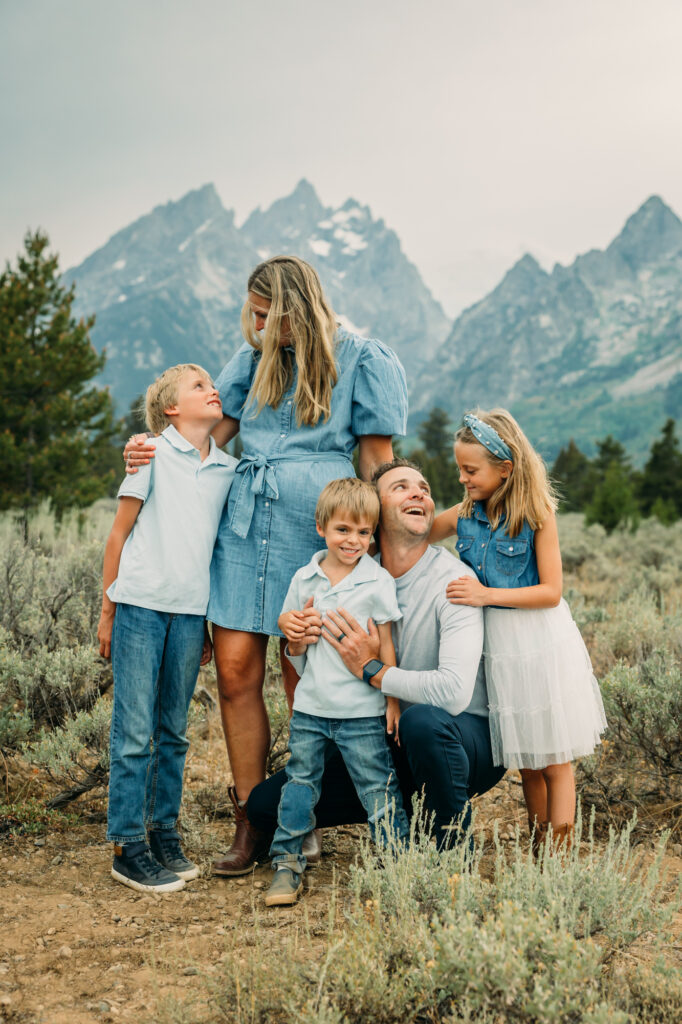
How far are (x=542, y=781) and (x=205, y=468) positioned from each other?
6.06 feet

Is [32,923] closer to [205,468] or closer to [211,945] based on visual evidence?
[211,945]

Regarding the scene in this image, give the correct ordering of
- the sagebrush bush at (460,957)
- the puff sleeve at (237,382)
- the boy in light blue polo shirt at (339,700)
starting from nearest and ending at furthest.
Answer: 1. the sagebrush bush at (460,957)
2. the boy in light blue polo shirt at (339,700)
3. the puff sleeve at (237,382)

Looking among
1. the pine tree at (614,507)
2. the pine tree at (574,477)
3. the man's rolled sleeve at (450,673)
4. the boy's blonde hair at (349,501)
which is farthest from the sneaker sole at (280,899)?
the pine tree at (574,477)

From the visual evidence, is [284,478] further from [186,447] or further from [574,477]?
[574,477]

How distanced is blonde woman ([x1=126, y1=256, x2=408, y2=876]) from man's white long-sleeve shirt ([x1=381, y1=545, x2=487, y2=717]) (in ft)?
1.50

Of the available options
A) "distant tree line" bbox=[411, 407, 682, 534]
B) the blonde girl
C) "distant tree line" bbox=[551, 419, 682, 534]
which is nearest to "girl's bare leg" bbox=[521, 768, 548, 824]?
the blonde girl

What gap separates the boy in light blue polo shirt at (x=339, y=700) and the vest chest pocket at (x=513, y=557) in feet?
1.49

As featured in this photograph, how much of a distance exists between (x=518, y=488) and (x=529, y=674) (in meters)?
0.70

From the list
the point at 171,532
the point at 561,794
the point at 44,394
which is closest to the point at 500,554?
the point at 561,794

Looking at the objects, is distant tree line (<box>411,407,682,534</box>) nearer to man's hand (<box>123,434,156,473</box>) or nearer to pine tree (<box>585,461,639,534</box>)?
pine tree (<box>585,461,639,534</box>)

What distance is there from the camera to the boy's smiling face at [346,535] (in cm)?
290

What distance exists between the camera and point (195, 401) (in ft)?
10.6

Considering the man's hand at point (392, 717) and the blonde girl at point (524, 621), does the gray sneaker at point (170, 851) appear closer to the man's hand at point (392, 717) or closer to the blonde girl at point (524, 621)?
the man's hand at point (392, 717)

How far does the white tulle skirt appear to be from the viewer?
295 cm
